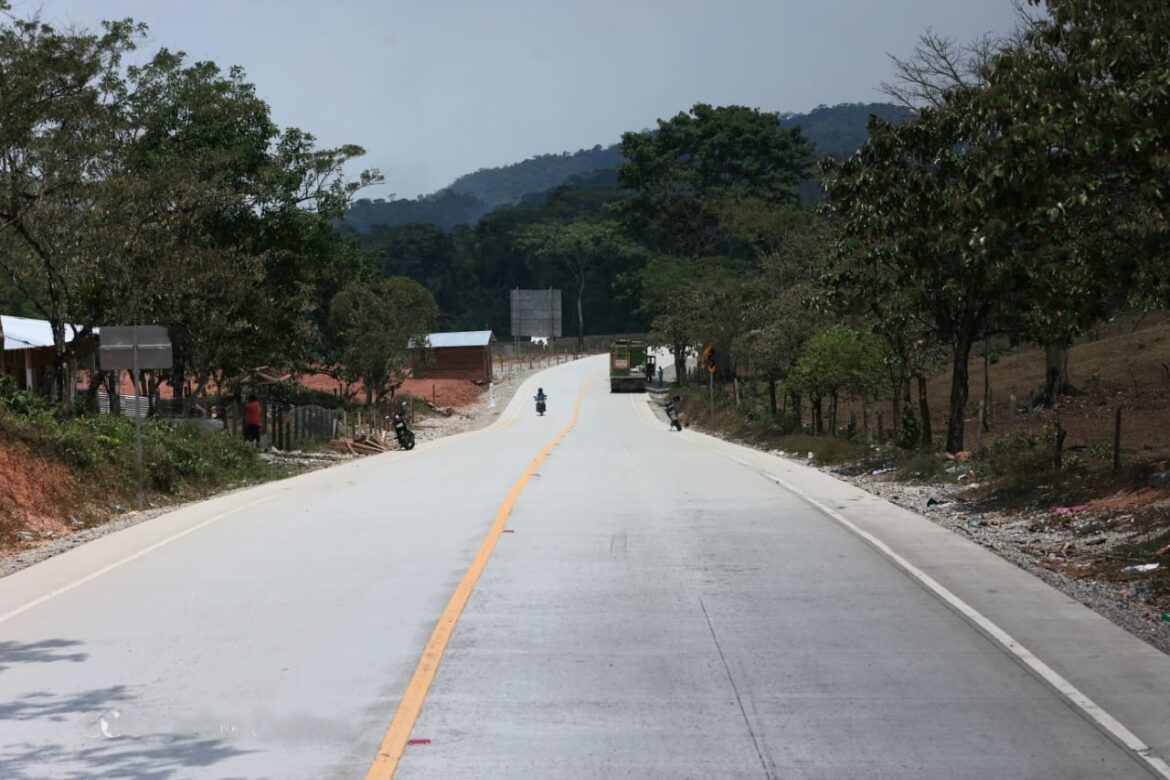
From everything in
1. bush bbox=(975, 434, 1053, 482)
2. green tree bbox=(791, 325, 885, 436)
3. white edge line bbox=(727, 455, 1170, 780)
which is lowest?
white edge line bbox=(727, 455, 1170, 780)

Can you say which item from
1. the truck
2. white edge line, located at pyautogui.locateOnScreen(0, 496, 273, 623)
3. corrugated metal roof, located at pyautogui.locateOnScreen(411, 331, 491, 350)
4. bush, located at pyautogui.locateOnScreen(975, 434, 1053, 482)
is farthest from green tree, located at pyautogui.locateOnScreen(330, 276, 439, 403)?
white edge line, located at pyautogui.locateOnScreen(0, 496, 273, 623)

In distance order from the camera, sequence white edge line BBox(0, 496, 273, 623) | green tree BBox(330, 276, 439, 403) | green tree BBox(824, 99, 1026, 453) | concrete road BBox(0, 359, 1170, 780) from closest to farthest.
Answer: concrete road BBox(0, 359, 1170, 780) → white edge line BBox(0, 496, 273, 623) → green tree BBox(824, 99, 1026, 453) → green tree BBox(330, 276, 439, 403)

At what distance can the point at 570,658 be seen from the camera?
9078 mm

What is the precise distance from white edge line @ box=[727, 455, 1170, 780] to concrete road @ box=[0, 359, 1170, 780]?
28 millimetres

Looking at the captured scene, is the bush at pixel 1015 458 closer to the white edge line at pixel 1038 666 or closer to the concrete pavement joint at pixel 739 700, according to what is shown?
the white edge line at pixel 1038 666

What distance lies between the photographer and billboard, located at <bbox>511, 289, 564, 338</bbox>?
135 m

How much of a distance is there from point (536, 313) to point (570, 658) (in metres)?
128

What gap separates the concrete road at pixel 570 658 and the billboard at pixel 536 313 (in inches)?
4651

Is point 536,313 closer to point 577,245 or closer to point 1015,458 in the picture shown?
point 577,245

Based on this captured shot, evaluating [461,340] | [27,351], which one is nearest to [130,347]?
[27,351]

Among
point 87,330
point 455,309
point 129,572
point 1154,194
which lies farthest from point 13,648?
point 455,309

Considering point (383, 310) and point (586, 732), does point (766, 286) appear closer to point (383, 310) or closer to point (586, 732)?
point (383, 310)

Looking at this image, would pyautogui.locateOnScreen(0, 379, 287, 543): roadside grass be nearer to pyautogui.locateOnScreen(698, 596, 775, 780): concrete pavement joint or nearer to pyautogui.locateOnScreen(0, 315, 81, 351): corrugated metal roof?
pyautogui.locateOnScreen(0, 315, 81, 351): corrugated metal roof

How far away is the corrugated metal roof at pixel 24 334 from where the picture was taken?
37.8m
